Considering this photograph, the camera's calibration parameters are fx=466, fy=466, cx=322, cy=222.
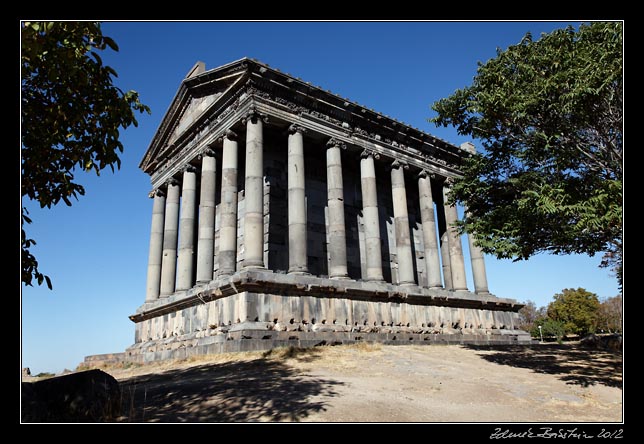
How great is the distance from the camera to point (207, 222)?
839 inches

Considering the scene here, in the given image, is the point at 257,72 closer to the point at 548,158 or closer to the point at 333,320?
the point at 333,320

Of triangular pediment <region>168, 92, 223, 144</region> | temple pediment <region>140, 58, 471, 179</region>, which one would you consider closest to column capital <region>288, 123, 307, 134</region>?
temple pediment <region>140, 58, 471, 179</region>

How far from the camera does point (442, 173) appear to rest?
90.7 feet

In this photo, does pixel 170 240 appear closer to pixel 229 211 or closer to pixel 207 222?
pixel 207 222

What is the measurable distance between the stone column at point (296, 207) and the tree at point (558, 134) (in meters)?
7.15

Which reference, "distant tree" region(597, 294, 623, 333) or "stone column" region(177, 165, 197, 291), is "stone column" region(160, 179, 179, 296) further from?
"distant tree" region(597, 294, 623, 333)

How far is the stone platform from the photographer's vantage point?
1648cm

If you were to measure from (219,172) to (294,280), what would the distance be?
10.6 meters

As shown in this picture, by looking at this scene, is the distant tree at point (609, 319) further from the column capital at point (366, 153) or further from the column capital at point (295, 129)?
the column capital at point (295, 129)

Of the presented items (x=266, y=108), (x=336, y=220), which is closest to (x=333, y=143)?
(x=266, y=108)

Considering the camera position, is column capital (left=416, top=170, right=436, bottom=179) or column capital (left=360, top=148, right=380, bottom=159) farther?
column capital (left=416, top=170, right=436, bottom=179)

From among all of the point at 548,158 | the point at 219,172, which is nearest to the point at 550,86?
the point at 548,158

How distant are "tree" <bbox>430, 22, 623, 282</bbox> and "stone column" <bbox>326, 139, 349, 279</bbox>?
698cm

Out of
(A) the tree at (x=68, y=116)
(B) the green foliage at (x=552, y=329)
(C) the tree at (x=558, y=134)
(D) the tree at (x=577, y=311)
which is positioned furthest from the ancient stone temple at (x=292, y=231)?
(D) the tree at (x=577, y=311)
